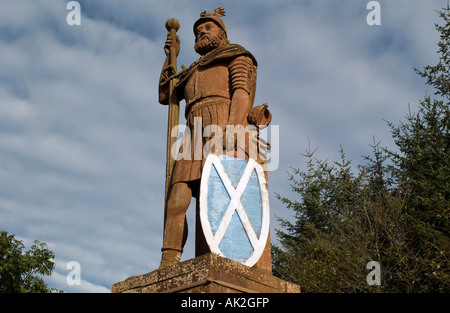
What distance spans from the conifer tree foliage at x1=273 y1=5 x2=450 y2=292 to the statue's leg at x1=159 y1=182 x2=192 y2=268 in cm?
756

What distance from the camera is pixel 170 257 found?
5125 millimetres

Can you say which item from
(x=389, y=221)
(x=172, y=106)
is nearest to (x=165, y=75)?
(x=172, y=106)

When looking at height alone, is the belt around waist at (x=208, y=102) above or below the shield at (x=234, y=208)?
above

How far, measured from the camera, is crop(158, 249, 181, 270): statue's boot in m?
5.09

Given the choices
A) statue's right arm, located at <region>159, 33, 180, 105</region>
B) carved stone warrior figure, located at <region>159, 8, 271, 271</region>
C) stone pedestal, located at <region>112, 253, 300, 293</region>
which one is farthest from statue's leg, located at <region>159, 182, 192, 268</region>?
statue's right arm, located at <region>159, 33, 180, 105</region>

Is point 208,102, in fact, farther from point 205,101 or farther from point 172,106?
point 172,106

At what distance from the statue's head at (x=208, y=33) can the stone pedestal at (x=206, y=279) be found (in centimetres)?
282

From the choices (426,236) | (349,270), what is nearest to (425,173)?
(426,236)

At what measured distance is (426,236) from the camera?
12.4 m

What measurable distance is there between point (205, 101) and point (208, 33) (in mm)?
948

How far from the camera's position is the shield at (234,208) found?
4668mm

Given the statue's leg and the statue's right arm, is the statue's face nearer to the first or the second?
the statue's right arm

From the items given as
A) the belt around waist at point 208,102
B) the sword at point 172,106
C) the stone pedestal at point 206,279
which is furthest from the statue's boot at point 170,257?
the belt around waist at point 208,102

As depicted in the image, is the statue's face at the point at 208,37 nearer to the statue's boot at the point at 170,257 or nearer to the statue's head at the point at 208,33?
the statue's head at the point at 208,33
